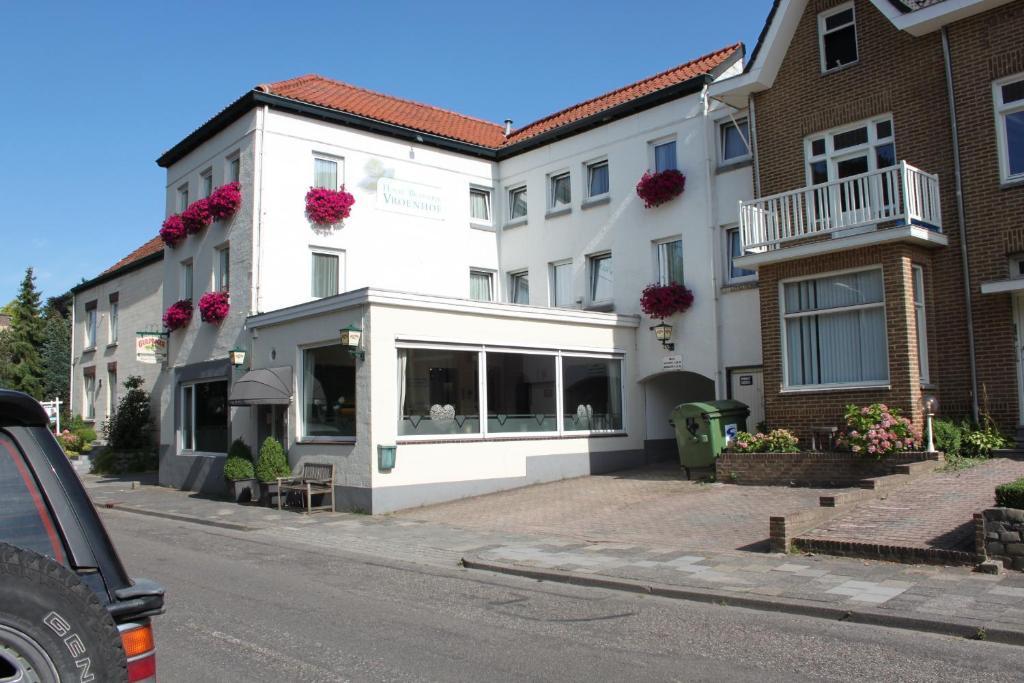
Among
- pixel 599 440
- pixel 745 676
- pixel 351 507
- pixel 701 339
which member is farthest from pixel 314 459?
pixel 745 676

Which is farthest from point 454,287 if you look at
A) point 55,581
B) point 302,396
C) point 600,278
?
point 55,581

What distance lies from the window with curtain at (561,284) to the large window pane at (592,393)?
3.08 m

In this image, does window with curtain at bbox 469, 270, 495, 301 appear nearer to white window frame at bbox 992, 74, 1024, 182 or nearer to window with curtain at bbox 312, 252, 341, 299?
window with curtain at bbox 312, 252, 341, 299

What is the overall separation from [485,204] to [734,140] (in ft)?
25.4

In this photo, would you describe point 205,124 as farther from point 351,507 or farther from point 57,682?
point 57,682

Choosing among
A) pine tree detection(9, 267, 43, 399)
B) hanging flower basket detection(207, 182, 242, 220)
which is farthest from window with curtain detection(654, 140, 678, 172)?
pine tree detection(9, 267, 43, 399)

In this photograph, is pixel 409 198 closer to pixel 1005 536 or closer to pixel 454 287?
pixel 454 287

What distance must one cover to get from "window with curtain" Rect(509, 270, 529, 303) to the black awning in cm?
795

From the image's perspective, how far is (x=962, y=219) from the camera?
1492cm

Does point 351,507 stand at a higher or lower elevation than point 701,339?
lower

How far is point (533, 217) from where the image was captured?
2333cm

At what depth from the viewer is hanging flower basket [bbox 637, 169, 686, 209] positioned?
19.6 metres

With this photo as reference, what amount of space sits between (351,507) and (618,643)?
992cm

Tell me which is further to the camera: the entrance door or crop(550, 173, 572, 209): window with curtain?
crop(550, 173, 572, 209): window with curtain
